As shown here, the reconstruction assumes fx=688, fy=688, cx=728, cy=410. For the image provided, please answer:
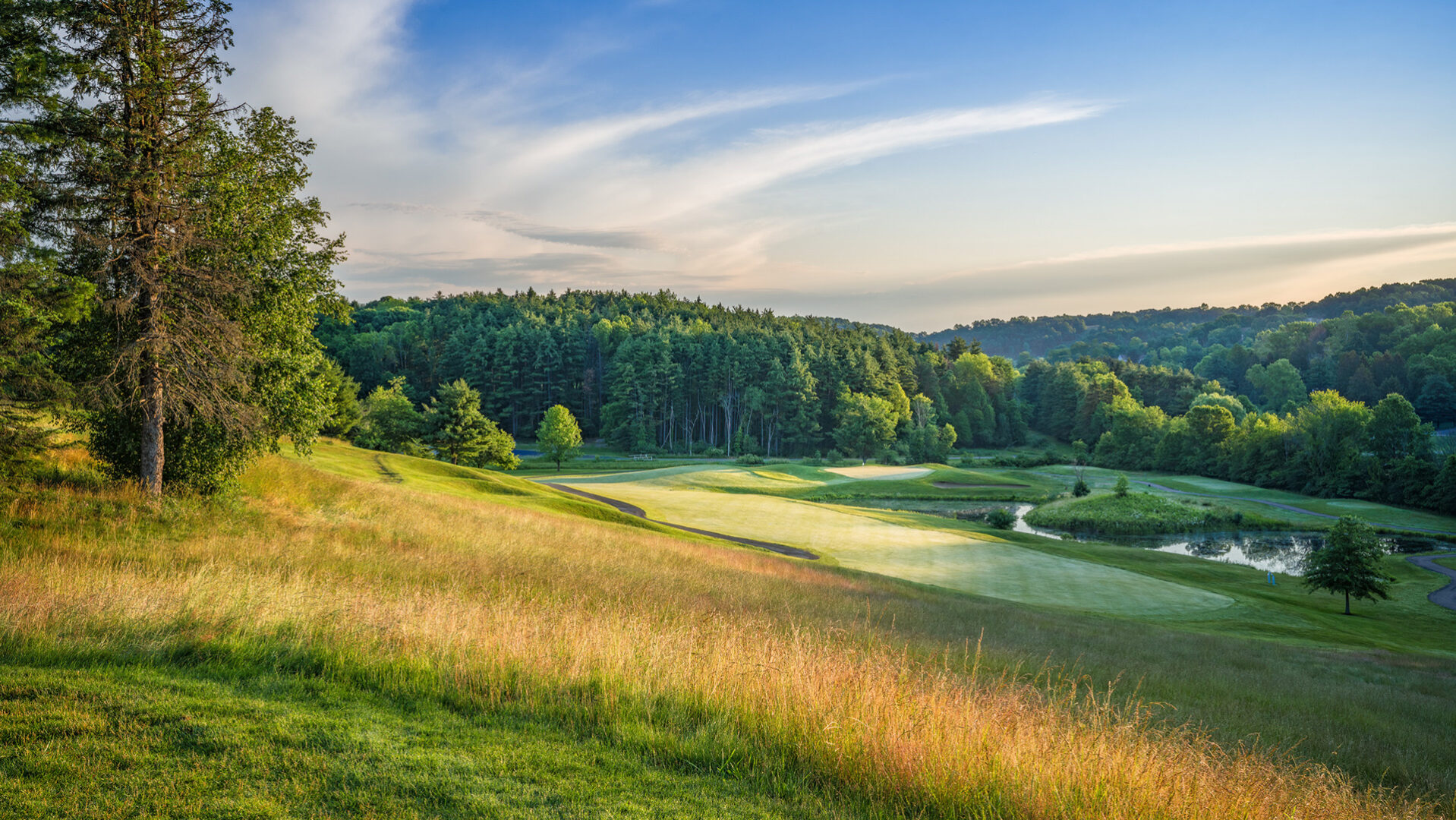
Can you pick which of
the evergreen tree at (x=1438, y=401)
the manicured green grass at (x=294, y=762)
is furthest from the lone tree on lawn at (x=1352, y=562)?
the evergreen tree at (x=1438, y=401)

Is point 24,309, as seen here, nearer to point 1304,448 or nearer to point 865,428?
point 865,428

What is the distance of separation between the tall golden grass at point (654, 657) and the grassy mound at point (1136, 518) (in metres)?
45.8

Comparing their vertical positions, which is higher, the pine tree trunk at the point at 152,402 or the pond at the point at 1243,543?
the pine tree trunk at the point at 152,402

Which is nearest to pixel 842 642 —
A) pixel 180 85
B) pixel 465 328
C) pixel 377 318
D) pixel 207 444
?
pixel 207 444

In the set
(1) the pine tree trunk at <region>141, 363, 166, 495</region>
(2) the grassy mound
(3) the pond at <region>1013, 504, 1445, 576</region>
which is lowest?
(3) the pond at <region>1013, 504, 1445, 576</region>

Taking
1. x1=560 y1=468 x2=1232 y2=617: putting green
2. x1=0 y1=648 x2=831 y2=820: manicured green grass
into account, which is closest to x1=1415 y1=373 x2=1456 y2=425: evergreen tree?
x1=560 y1=468 x2=1232 y2=617: putting green

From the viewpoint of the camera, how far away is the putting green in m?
24.5

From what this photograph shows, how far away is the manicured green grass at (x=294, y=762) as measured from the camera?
13.4 feet

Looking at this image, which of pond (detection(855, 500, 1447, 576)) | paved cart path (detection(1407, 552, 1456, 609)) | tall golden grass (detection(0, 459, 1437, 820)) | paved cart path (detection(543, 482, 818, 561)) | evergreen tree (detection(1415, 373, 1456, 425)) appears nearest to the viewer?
tall golden grass (detection(0, 459, 1437, 820))

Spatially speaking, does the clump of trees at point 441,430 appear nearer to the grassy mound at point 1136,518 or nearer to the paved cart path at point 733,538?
the paved cart path at point 733,538

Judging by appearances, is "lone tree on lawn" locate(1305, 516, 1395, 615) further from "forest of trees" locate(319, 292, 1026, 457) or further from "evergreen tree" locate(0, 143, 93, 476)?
"forest of trees" locate(319, 292, 1026, 457)

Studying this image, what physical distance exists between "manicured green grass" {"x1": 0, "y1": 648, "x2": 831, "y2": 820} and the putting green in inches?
851

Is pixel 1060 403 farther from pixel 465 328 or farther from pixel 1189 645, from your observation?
pixel 1189 645

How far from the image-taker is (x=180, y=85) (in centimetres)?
1373
